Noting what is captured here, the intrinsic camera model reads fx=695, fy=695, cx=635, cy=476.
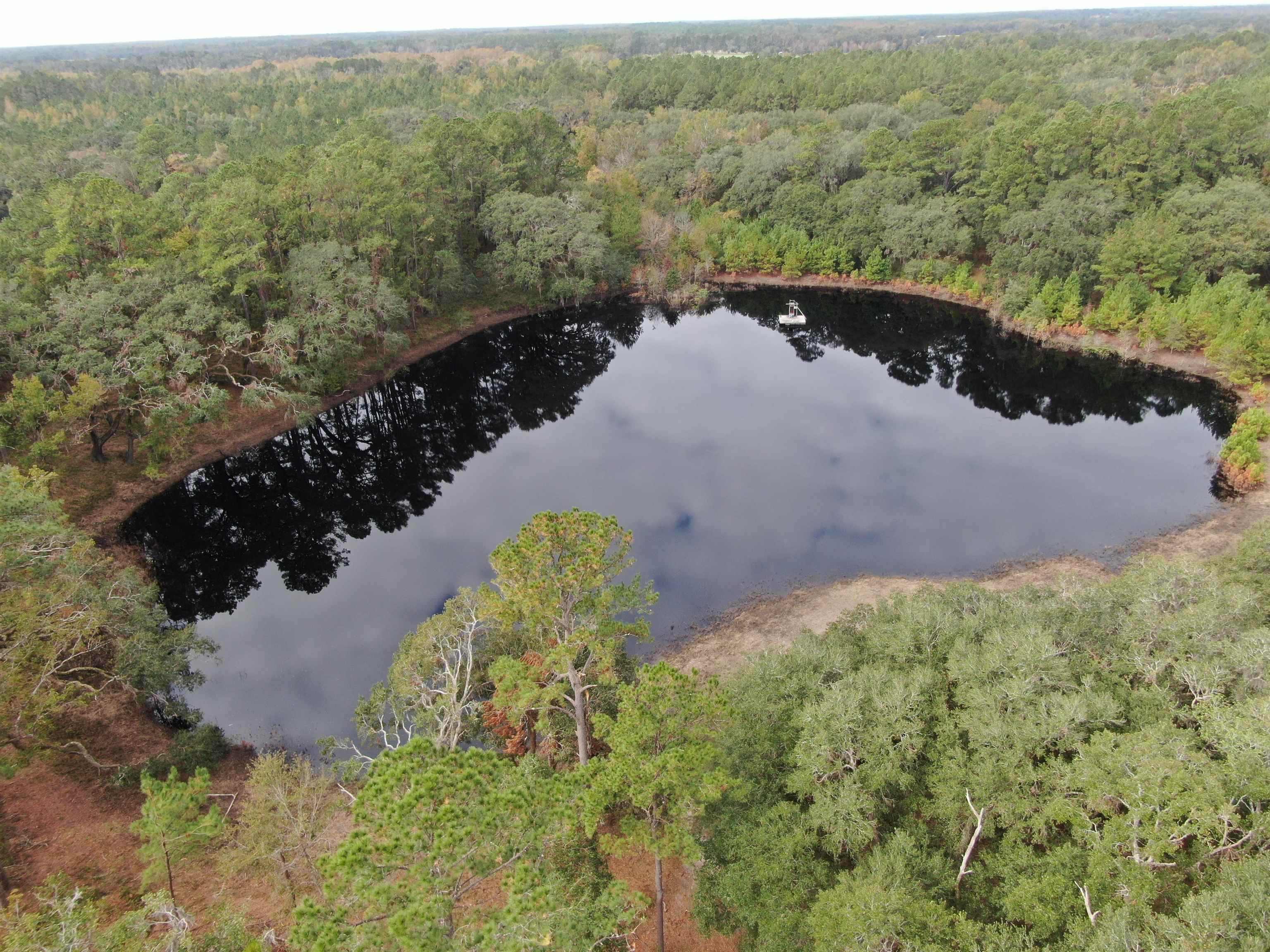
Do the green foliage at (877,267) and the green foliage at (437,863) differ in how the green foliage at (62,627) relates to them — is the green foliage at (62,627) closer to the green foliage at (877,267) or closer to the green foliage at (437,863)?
the green foliage at (437,863)

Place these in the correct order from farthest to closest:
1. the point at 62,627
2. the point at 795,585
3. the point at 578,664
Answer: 1. the point at 795,585
2. the point at 578,664
3. the point at 62,627

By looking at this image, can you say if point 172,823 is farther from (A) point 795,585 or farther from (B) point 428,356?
(B) point 428,356

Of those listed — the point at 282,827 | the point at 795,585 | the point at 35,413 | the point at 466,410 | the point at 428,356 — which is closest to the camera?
the point at 282,827

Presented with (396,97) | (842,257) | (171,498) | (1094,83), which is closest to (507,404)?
(171,498)

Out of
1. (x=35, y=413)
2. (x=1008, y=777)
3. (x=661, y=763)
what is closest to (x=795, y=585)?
(x=1008, y=777)

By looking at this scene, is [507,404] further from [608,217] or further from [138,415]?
[608,217]

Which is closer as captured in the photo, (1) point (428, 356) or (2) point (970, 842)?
(2) point (970, 842)

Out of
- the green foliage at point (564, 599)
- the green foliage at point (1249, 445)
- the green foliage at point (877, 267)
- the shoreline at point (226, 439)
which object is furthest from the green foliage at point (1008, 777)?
the green foliage at point (877, 267)

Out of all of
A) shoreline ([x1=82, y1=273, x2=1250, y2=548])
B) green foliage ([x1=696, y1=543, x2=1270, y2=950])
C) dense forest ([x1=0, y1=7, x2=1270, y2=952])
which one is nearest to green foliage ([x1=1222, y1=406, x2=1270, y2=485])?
dense forest ([x1=0, y1=7, x2=1270, y2=952])
